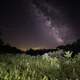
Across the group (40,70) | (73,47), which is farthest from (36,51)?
(40,70)

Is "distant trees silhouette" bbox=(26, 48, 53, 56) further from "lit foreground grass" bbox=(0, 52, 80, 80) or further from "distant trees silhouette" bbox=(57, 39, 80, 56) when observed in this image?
"lit foreground grass" bbox=(0, 52, 80, 80)

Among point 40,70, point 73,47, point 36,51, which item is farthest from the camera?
point 73,47

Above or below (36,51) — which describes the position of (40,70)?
below

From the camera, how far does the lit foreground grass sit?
959 cm

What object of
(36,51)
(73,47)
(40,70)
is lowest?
(40,70)

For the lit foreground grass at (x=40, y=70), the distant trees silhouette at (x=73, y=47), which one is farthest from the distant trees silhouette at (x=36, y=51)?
the lit foreground grass at (x=40, y=70)

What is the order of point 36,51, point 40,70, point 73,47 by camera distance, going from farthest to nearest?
point 73,47
point 36,51
point 40,70

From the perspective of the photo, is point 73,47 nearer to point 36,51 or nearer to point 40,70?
point 36,51

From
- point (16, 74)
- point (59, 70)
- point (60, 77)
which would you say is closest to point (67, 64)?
point (59, 70)

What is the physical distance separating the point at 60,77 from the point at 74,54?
538 cm

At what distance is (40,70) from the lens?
11242 mm

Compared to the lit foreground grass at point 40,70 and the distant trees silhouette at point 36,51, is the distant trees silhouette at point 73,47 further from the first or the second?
the lit foreground grass at point 40,70

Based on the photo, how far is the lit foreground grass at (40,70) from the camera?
31.4ft

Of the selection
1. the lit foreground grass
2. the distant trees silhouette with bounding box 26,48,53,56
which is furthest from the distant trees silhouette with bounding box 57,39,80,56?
the lit foreground grass
